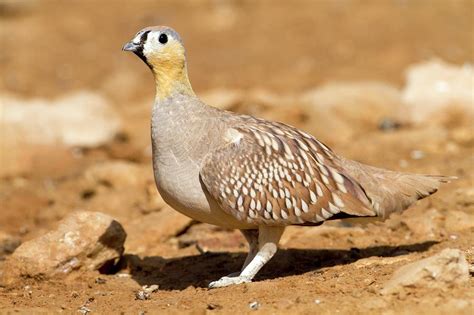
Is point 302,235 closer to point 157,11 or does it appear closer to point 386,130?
point 386,130

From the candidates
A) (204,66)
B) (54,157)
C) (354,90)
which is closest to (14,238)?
(54,157)

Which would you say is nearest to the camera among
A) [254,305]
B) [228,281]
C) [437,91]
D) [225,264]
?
[254,305]

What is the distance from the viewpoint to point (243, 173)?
7582 mm

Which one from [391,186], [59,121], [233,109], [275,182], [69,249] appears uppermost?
[59,121]

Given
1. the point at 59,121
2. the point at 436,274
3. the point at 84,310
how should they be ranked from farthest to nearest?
the point at 59,121, the point at 84,310, the point at 436,274

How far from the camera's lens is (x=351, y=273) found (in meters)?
7.60

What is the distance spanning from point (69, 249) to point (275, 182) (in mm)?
2105

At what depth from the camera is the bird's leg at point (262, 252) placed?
7746 mm

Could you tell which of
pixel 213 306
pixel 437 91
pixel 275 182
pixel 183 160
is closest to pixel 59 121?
pixel 437 91

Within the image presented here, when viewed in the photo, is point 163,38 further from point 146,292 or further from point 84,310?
point 84,310

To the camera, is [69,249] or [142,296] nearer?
[142,296]

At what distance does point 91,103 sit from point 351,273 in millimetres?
9170

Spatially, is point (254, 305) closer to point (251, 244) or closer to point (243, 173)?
point (243, 173)

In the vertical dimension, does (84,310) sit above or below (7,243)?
below
